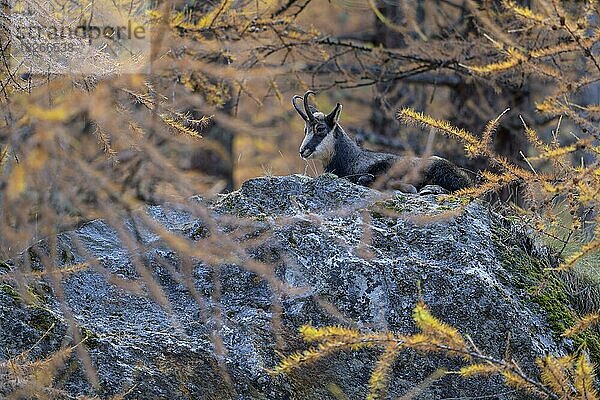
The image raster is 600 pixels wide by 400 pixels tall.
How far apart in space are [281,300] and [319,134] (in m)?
3.30

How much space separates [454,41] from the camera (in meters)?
9.67

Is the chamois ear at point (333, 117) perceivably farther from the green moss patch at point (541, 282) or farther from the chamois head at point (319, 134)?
the green moss patch at point (541, 282)

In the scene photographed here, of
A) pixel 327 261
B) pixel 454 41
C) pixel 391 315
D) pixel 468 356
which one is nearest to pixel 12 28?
pixel 327 261

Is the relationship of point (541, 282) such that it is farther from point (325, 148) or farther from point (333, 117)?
point (333, 117)

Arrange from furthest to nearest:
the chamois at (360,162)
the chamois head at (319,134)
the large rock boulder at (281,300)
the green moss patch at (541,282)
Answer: the chamois head at (319,134)
the chamois at (360,162)
the green moss patch at (541,282)
the large rock boulder at (281,300)

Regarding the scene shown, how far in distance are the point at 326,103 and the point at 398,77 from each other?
30.1 ft

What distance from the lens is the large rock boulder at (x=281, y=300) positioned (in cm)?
527

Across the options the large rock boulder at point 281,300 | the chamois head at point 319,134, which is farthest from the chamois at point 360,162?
the large rock boulder at point 281,300

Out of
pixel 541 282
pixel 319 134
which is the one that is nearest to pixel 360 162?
pixel 319 134

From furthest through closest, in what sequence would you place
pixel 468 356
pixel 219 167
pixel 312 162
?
pixel 219 167 → pixel 312 162 → pixel 468 356

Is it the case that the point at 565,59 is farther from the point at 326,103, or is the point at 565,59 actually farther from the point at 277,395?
the point at 326,103

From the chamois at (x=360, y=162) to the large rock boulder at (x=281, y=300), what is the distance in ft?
4.11

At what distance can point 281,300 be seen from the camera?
573 centimetres

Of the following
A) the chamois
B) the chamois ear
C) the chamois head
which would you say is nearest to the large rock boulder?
the chamois
